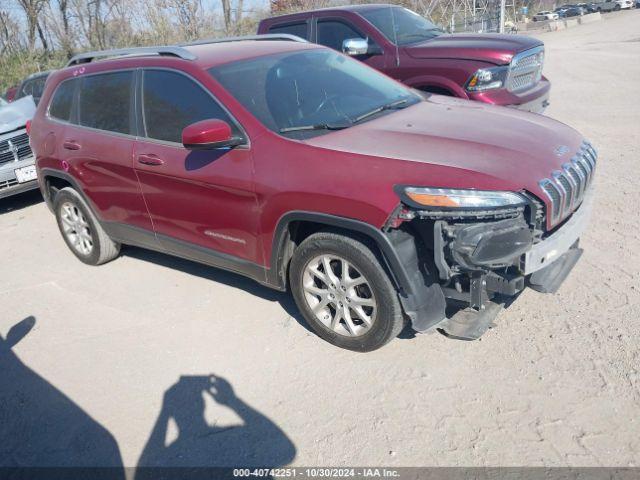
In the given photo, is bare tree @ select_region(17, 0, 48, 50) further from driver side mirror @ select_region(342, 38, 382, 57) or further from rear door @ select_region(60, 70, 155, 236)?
rear door @ select_region(60, 70, 155, 236)

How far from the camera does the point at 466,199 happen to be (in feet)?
10.2

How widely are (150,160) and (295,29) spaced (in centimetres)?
502

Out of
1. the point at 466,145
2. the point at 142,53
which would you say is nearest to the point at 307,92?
the point at 466,145

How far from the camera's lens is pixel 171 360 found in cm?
392

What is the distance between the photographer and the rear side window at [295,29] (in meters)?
8.53

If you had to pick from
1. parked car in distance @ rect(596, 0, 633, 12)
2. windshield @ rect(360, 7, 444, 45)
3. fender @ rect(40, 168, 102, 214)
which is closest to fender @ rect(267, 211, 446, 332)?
fender @ rect(40, 168, 102, 214)

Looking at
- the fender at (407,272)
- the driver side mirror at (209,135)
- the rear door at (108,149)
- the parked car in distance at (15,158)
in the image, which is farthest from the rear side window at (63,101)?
the fender at (407,272)

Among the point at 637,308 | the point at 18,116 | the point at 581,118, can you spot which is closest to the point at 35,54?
the point at 18,116

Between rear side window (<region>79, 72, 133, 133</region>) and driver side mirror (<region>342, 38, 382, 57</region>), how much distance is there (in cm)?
360

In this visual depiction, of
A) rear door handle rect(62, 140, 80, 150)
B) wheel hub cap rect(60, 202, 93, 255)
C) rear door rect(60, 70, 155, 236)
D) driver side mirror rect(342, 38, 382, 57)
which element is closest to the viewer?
rear door rect(60, 70, 155, 236)

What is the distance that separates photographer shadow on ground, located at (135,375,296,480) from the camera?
299 centimetres

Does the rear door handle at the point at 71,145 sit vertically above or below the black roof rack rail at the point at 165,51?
below

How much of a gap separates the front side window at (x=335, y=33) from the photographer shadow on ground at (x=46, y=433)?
6.03 metres

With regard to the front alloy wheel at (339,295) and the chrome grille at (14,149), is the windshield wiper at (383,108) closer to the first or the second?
the front alloy wheel at (339,295)
